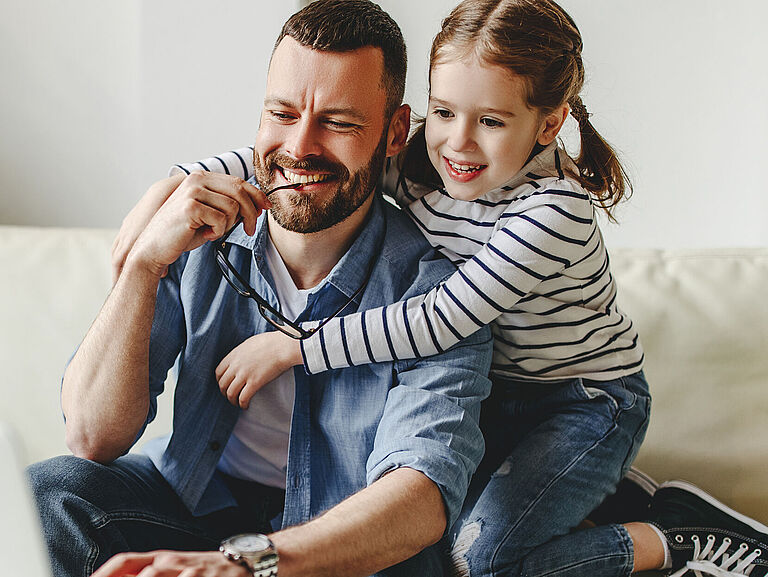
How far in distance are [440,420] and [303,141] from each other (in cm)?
42

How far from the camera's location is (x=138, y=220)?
123 centimetres

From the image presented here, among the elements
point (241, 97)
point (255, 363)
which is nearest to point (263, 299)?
point (255, 363)

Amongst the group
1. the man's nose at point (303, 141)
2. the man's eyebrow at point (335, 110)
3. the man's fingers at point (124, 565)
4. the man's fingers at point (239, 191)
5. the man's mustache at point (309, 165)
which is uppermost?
the man's eyebrow at point (335, 110)

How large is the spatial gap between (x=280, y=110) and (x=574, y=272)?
48 cm

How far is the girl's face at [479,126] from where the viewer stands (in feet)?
3.80

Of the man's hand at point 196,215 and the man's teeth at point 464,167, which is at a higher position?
the man's teeth at point 464,167

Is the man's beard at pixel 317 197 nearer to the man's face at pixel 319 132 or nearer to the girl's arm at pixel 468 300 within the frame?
the man's face at pixel 319 132

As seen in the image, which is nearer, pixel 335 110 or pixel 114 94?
pixel 335 110

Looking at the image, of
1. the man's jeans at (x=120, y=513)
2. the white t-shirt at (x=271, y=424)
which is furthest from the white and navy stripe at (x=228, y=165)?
the man's jeans at (x=120, y=513)

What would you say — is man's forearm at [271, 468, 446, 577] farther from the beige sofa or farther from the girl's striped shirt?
the beige sofa

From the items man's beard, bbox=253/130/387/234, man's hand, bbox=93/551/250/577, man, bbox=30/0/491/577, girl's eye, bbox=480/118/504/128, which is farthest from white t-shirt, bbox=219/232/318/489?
man's hand, bbox=93/551/250/577

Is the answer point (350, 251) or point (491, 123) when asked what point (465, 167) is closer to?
point (491, 123)

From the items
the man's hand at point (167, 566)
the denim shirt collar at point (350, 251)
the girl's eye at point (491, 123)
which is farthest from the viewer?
the denim shirt collar at point (350, 251)

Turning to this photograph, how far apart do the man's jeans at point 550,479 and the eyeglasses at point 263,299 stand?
1.00 feet
